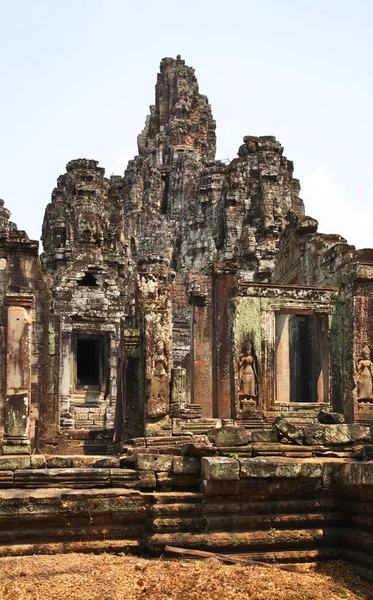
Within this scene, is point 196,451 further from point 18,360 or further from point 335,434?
point 18,360

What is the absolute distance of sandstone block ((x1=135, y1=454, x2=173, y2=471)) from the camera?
26.9 feet

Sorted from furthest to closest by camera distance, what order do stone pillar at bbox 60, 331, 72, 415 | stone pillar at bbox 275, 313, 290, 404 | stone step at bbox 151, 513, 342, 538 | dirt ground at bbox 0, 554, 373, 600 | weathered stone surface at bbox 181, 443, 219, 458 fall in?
stone pillar at bbox 60, 331, 72, 415 → stone pillar at bbox 275, 313, 290, 404 → weathered stone surface at bbox 181, 443, 219, 458 → stone step at bbox 151, 513, 342, 538 → dirt ground at bbox 0, 554, 373, 600

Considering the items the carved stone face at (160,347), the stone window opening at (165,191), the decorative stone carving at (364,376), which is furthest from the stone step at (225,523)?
the stone window opening at (165,191)

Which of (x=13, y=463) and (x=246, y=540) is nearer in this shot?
(x=246, y=540)

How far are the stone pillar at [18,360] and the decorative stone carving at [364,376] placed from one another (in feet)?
22.9

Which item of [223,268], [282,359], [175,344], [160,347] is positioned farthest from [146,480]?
[175,344]

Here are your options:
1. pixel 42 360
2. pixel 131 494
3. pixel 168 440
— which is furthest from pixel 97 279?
pixel 131 494

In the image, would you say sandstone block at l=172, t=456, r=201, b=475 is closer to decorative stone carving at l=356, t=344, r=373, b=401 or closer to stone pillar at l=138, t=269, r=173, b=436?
stone pillar at l=138, t=269, r=173, b=436

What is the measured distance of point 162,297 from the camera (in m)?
15.8

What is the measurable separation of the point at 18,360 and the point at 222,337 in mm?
5191

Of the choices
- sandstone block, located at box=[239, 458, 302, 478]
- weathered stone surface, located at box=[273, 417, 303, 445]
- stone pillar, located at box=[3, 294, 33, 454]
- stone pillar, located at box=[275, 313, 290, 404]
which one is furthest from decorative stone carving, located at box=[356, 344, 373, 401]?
sandstone block, located at box=[239, 458, 302, 478]

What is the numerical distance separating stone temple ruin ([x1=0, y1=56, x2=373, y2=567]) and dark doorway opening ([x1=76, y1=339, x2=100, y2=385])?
0.21 ft

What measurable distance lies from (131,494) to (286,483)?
1586 mm

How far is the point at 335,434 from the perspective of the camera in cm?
947
